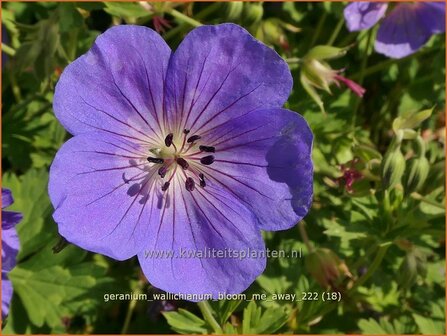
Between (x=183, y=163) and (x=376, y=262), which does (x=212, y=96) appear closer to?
(x=183, y=163)

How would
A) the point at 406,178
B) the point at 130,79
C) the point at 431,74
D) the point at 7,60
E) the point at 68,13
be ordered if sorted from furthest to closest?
the point at 431,74
the point at 7,60
the point at 68,13
the point at 406,178
the point at 130,79

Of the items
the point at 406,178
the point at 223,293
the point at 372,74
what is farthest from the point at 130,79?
the point at 372,74

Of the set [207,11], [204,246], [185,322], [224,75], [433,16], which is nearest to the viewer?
[224,75]

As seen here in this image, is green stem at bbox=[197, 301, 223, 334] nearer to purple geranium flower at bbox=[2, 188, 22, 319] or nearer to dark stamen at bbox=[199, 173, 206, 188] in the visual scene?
dark stamen at bbox=[199, 173, 206, 188]

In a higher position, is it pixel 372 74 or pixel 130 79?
pixel 130 79

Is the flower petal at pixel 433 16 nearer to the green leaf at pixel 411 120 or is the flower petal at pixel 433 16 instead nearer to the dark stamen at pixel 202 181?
the green leaf at pixel 411 120

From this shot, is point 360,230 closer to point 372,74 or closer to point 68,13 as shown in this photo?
point 372,74

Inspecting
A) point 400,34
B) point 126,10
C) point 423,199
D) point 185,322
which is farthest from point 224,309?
point 400,34

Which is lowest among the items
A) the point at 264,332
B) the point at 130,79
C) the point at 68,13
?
the point at 264,332
